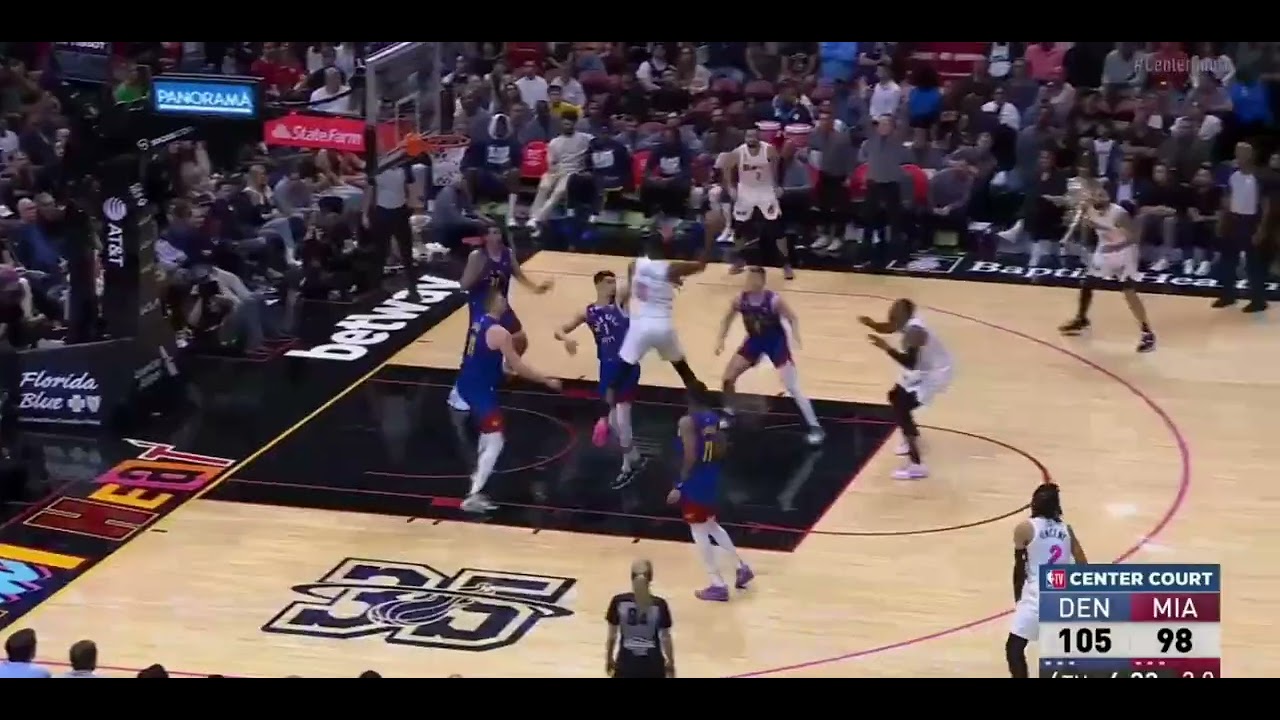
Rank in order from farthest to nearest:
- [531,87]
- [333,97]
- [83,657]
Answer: [531,87]
[333,97]
[83,657]

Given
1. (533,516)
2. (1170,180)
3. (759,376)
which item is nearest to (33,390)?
(533,516)

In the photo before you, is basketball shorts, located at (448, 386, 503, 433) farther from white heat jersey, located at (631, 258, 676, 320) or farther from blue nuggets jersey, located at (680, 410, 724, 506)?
blue nuggets jersey, located at (680, 410, 724, 506)

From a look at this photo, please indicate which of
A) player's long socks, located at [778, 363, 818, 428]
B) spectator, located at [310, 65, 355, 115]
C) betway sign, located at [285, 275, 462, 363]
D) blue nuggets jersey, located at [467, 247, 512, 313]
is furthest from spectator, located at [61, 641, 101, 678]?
spectator, located at [310, 65, 355, 115]

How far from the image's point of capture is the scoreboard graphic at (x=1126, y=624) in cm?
1227

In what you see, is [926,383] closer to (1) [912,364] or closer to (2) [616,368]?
(1) [912,364]

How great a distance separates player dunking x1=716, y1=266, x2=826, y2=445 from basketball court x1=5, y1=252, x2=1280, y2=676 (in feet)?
1.69

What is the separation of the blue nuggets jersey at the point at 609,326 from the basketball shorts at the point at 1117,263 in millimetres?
5732

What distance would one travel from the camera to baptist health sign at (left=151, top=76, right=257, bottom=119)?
72.4 feet

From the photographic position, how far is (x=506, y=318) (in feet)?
59.7

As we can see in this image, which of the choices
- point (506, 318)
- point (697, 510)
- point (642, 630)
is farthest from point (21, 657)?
point (506, 318)

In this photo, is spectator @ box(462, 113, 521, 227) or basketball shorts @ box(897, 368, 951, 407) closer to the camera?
basketball shorts @ box(897, 368, 951, 407)

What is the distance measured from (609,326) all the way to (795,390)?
1.87 metres
